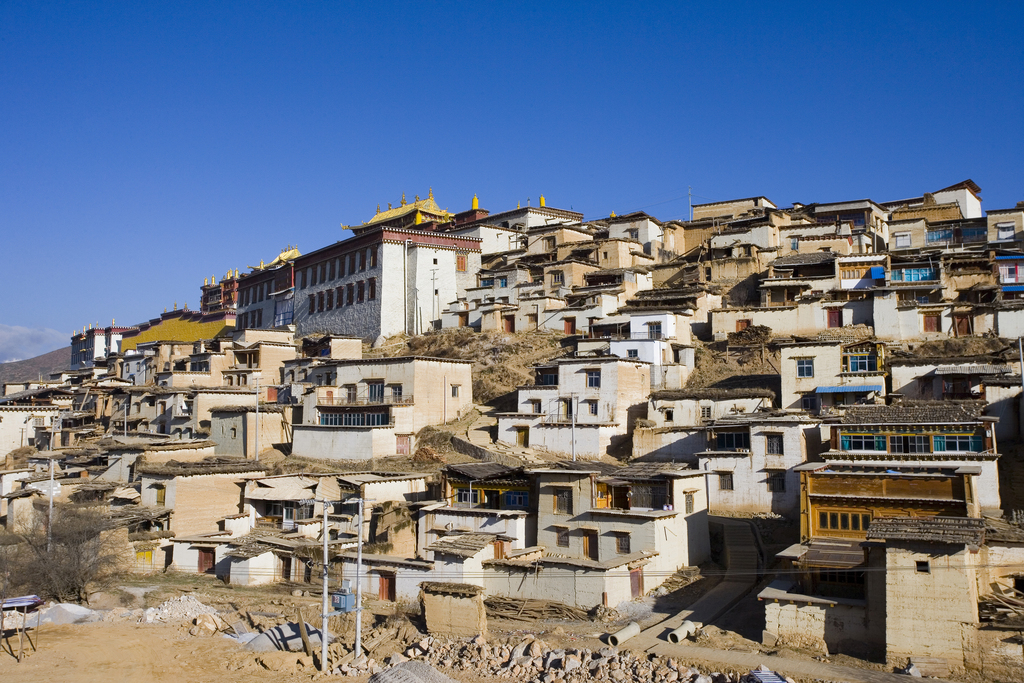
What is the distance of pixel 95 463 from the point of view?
4084 cm

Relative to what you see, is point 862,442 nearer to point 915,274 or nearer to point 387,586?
point 387,586

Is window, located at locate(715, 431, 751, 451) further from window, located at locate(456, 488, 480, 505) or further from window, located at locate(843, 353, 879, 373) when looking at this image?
window, located at locate(456, 488, 480, 505)

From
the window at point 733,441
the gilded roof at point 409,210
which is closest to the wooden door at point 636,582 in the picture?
the window at point 733,441

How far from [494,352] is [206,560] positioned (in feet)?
66.1

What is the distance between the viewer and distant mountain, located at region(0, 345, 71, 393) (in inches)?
5407

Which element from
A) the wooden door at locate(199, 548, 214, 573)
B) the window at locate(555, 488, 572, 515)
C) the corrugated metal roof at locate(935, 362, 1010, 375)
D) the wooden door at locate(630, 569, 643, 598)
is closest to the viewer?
the wooden door at locate(630, 569, 643, 598)

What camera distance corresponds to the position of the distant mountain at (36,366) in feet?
451

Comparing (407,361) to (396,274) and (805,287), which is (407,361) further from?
(805,287)

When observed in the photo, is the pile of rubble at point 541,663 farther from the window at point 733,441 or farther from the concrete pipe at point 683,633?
the window at point 733,441

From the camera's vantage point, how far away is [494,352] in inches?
1842

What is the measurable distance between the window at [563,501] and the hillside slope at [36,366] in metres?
127

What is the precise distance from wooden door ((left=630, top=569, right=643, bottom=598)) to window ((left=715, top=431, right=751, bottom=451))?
7565 mm

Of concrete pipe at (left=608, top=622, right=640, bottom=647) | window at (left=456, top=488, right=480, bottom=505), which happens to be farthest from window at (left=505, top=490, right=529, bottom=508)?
concrete pipe at (left=608, top=622, right=640, bottom=647)

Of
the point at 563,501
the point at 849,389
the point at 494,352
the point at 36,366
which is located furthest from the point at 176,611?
the point at 36,366
